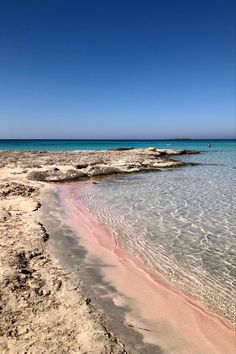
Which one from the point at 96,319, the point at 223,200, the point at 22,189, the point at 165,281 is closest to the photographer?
the point at 96,319

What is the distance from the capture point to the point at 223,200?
11656mm

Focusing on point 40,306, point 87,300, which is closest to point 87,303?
point 87,300

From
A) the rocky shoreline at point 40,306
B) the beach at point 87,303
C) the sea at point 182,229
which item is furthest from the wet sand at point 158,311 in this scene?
the rocky shoreline at point 40,306

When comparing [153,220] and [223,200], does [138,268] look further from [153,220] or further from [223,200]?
[223,200]

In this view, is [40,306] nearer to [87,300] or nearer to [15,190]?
[87,300]

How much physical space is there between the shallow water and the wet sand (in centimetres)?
28

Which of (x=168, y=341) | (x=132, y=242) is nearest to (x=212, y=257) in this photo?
(x=132, y=242)

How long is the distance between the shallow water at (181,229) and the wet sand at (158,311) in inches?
10.8

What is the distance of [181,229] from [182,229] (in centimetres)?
3

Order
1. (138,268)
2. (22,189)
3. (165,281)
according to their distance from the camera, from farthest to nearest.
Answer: (22,189)
(138,268)
(165,281)

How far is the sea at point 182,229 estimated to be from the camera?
5281mm

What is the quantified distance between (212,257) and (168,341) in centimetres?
305

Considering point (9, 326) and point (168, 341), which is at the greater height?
point (9, 326)

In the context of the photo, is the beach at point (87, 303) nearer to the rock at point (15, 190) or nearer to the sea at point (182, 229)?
the sea at point (182, 229)
